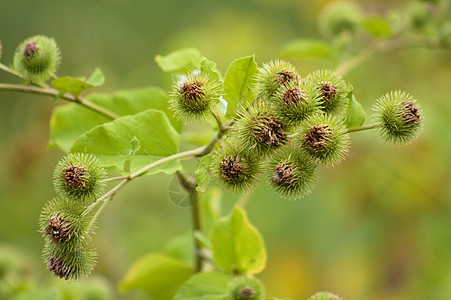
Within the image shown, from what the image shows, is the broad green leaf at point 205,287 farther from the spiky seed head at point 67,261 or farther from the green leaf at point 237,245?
the spiky seed head at point 67,261

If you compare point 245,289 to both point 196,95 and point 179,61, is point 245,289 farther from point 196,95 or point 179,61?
point 179,61

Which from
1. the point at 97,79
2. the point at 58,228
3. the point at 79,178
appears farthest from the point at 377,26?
the point at 58,228

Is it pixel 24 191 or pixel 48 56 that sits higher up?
pixel 24 191

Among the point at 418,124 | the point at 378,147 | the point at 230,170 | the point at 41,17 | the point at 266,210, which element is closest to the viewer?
the point at 230,170

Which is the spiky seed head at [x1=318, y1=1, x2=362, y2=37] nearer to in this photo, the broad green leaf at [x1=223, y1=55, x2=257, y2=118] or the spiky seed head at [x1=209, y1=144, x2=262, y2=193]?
the broad green leaf at [x1=223, y1=55, x2=257, y2=118]

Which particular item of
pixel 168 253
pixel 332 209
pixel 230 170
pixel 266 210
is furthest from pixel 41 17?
pixel 230 170

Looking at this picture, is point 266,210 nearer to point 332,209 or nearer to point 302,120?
point 332,209
